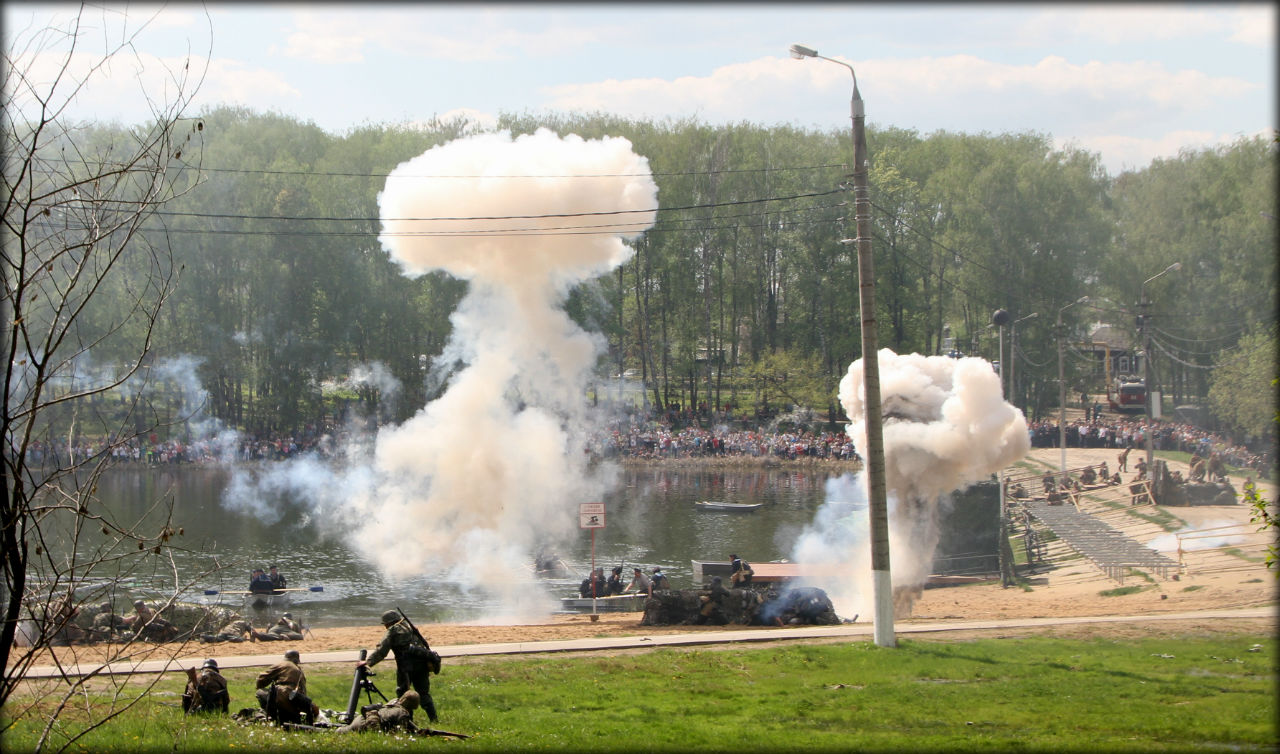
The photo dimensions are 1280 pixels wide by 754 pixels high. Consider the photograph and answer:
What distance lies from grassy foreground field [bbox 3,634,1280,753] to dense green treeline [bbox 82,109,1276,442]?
4004cm

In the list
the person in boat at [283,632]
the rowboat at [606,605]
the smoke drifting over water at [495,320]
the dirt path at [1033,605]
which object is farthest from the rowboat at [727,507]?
the person in boat at [283,632]

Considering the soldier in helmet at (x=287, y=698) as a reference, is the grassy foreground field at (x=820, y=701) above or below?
below

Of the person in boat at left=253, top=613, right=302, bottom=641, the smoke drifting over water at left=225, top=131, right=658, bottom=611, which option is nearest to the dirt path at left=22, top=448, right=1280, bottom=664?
the person in boat at left=253, top=613, right=302, bottom=641

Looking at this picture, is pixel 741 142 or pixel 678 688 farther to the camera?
pixel 741 142

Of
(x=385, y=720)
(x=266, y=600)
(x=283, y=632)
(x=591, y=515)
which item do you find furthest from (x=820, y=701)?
(x=266, y=600)

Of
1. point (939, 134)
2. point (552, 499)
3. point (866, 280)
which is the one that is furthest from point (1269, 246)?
point (866, 280)

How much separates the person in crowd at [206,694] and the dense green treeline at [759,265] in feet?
141

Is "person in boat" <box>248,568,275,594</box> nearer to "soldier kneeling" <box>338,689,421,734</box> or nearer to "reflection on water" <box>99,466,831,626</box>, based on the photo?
"reflection on water" <box>99,466,831,626</box>

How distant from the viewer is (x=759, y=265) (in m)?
64.1

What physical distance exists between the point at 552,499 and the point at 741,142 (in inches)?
1465

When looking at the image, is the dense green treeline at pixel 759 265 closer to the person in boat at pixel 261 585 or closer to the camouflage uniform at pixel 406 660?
the person in boat at pixel 261 585

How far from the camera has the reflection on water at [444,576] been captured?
2577cm

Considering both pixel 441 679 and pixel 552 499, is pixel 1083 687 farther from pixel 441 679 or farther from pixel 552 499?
pixel 552 499

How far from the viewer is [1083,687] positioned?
13.8 meters
